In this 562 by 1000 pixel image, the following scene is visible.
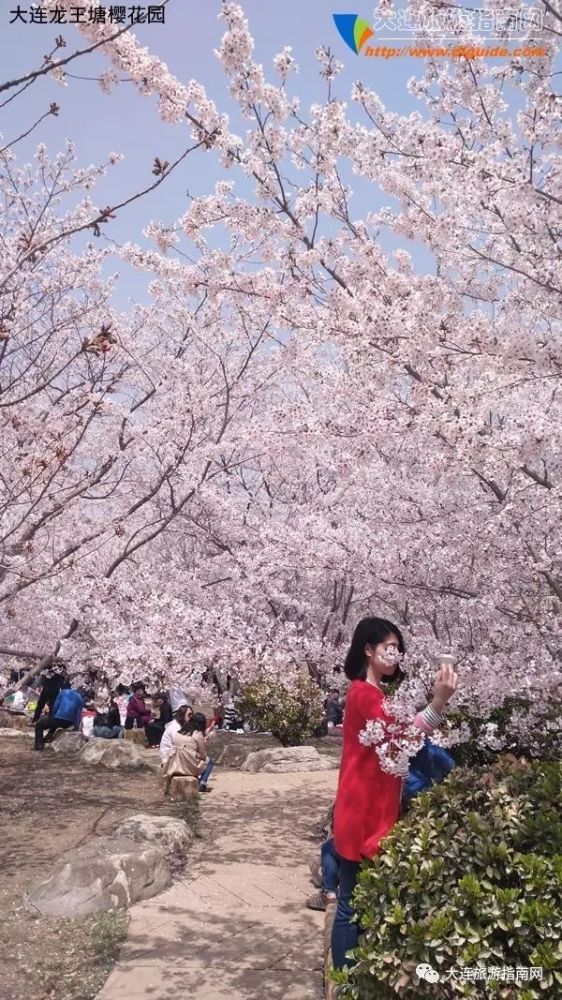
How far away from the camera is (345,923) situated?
3.18 metres

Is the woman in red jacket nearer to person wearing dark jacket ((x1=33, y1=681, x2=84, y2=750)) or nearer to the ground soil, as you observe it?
the ground soil

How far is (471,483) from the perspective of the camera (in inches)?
333

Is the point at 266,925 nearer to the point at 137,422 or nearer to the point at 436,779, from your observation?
the point at 436,779

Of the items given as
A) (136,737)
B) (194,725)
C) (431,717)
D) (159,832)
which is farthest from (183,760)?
(431,717)

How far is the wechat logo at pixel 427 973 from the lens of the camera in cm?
261

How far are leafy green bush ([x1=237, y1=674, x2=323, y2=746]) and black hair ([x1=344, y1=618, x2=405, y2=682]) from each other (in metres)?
10.6

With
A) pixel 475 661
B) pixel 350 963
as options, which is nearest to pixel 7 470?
pixel 475 661

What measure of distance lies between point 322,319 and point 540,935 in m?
4.04

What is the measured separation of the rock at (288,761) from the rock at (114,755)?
1.76 m

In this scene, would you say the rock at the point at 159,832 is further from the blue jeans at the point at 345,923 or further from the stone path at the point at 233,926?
the blue jeans at the point at 345,923

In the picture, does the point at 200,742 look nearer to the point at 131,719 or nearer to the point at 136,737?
the point at 136,737

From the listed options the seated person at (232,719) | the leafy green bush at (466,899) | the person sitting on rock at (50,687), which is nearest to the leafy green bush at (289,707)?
the seated person at (232,719)

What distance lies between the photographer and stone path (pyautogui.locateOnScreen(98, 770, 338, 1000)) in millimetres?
4336

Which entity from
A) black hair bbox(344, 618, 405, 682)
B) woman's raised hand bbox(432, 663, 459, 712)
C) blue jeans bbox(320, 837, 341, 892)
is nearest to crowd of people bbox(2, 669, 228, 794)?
blue jeans bbox(320, 837, 341, 892)
